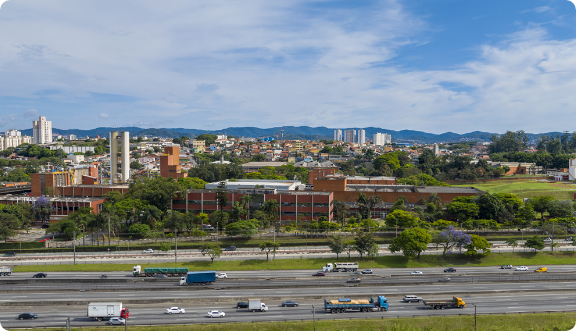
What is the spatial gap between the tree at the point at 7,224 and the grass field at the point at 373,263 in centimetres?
1191

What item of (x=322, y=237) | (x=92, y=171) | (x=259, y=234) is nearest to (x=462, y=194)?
(x=322, y=237)

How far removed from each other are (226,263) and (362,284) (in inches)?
615

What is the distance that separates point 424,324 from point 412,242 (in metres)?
16.1

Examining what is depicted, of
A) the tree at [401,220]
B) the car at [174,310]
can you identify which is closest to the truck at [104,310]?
the car at [174,310]

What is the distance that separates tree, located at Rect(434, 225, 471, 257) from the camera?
45.2 metres

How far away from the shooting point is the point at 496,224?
5472 centimetres

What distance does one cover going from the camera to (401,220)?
2197 inches

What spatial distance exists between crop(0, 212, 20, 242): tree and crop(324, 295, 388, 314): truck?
4428 cm

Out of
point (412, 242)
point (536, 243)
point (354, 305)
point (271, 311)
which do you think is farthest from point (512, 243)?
point (271, 311)

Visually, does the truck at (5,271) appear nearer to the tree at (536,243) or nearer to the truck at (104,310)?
the truck at (104,310)

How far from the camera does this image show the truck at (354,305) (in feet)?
102

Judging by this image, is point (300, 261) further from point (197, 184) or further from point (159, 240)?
point (197, 184)

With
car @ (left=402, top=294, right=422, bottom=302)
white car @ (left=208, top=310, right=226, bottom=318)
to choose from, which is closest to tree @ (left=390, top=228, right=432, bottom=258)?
car @ (left=402, top=294, right=422, bottom=302)

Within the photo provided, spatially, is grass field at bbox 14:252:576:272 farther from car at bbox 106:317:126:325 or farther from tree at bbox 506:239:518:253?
car at bbox 106:317:126:325
